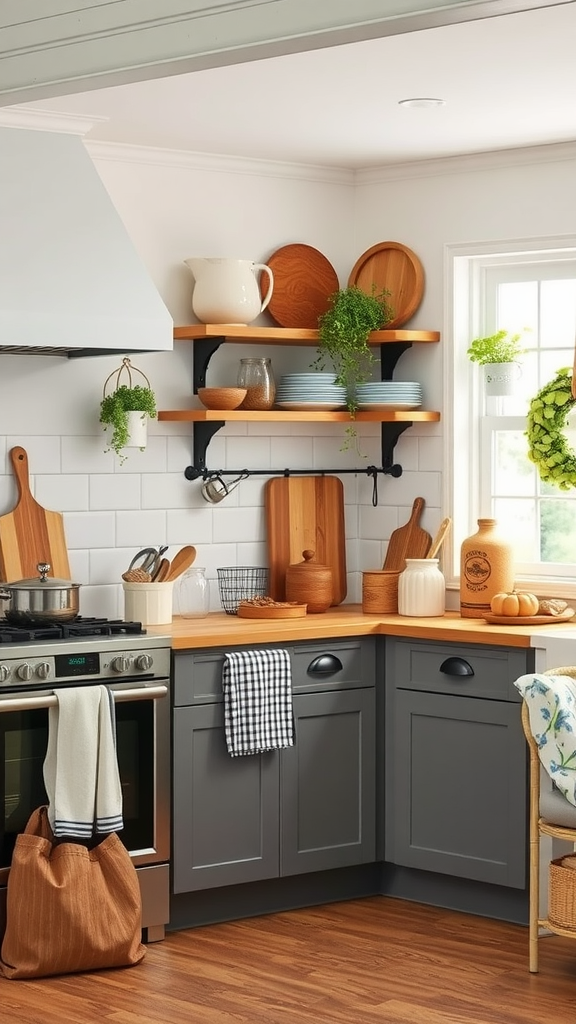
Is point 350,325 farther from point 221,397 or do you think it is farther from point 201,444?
point 201,444

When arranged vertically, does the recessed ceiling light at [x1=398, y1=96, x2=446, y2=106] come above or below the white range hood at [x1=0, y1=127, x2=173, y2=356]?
above

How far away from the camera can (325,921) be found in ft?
15.3

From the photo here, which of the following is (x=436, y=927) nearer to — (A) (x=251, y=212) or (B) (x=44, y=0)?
(A) (x=251, y=212)

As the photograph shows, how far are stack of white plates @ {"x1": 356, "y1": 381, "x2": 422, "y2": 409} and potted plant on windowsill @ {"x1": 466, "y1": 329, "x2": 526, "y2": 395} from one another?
26 centimetres

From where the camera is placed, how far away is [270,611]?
4.93 meters

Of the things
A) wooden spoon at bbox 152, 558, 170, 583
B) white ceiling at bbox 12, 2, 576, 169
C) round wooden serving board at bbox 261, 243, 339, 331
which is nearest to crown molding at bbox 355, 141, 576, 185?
white ceiling at bbox 12, 2, 576, 169

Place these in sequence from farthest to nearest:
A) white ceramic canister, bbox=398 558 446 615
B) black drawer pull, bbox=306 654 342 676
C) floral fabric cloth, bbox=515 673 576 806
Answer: white ceramic canister, bbox=398 558 446 615, black drawer pull, bbox=306 654 342 676, floral fabric cloth, bbox=515 673 576 806

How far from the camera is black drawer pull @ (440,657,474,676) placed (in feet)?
15.1

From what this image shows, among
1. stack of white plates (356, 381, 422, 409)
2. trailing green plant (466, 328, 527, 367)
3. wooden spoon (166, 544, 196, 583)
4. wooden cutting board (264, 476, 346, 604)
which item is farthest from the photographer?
wooden cutting board (264, 476, 346, 604)

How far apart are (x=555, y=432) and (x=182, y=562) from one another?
138 centimetres

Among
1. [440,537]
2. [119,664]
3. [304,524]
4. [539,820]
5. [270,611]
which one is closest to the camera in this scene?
[539,820]

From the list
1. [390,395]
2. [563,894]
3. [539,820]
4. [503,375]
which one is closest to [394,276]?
[390,395]

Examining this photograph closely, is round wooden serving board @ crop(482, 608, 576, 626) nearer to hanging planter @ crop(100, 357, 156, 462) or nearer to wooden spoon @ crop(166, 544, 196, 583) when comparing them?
wooden spoon @ crop(166, 544, 196, 583)

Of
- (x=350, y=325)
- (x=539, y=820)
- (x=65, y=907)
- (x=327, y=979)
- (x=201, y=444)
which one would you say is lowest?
(x=327, y=979)
